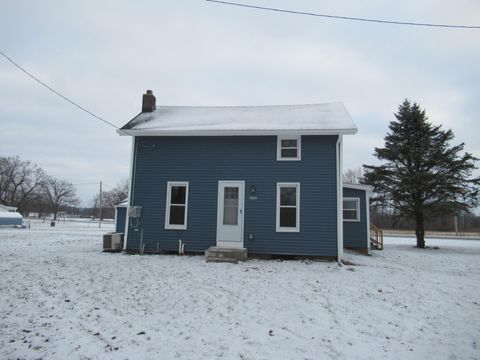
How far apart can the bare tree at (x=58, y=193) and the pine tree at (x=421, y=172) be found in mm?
68592

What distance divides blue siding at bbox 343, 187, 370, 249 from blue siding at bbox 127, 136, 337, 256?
457cm

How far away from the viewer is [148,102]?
13133 mm

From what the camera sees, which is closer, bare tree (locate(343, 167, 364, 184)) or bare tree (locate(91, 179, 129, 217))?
bare tree (locate(343, 167, 364, 184))

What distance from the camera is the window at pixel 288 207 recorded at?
392 inches

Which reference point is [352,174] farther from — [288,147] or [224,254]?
[224,254]

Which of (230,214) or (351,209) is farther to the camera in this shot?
(351,209)

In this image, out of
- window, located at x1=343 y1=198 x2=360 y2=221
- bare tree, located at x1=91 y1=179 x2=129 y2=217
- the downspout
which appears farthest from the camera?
bare tree, located at x1=91 y1=179 x2=129 y2=217

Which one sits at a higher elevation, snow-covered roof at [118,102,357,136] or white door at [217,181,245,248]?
snow-covered roof at [118,102,357,136]

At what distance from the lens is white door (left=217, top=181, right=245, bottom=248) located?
10.1 meters

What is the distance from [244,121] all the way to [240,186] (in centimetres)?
267

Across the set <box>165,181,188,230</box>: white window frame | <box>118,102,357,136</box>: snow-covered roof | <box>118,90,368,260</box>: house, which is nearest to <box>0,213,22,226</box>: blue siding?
<box>118,102,357,136</box>: snow-covered roof

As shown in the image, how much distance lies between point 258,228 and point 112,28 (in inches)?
387

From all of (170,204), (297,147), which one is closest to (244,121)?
Answer: (297,147)

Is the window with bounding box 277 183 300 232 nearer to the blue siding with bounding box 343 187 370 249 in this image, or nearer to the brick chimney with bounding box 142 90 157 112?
the blue siding with bounding box 343 187 370 249
